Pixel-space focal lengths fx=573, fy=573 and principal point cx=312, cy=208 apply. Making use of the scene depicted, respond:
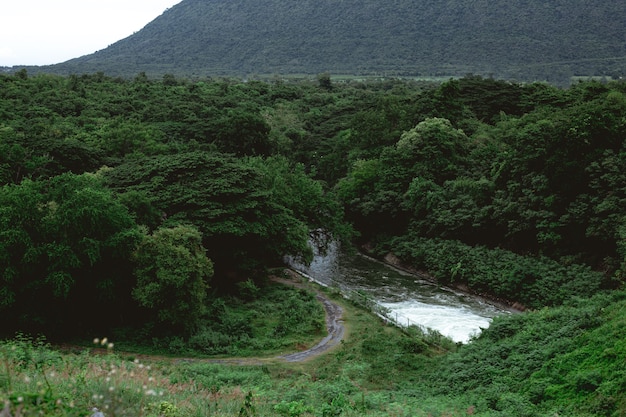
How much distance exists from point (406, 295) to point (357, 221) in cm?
1221

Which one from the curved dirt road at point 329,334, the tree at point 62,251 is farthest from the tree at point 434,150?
the tree at point 62,251

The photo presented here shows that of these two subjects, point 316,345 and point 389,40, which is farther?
point 389,40

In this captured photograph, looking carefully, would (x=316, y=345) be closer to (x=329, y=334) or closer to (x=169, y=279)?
(x=329, y=334)

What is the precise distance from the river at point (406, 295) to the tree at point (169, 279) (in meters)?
10.2

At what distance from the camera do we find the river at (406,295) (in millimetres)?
26425

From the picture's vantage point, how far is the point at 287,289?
28.8m

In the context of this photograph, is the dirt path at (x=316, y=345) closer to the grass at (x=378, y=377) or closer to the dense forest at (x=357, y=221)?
the grass at (x=378, y=377)

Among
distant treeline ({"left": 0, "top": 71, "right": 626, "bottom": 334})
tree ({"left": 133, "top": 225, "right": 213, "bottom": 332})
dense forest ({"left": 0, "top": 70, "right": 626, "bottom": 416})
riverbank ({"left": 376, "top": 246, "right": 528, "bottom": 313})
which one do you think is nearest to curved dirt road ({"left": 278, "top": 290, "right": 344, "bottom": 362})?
dense forest ({"left": 0, "top": 70, "right": 626, "bottom": 416})

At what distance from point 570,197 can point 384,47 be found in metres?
106

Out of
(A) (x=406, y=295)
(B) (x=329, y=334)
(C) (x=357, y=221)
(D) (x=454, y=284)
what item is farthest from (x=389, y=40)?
(B) (x=329, y=334)

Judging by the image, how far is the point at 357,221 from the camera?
42.4 m

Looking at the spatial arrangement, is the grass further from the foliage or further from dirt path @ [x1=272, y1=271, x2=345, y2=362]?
the foliage

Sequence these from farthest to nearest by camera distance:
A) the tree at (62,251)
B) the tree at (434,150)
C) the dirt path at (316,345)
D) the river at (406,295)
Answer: the tree at (434,150), the river at (406,295), the dirt path at (316,345), the tree at (62,251)

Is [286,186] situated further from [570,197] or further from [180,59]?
[180,59]
